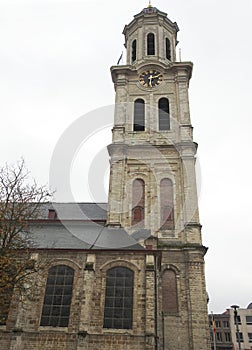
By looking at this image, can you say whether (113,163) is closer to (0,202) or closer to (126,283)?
(126,283)

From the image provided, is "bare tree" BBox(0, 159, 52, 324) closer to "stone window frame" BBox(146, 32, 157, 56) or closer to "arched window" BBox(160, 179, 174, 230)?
"arched window" BBox(160, 179, 174, 230)

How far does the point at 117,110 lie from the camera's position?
29406 millimetres

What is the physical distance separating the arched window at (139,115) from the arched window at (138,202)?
5.30m

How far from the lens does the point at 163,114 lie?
29.2 metres

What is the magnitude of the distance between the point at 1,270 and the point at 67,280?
6328 mm

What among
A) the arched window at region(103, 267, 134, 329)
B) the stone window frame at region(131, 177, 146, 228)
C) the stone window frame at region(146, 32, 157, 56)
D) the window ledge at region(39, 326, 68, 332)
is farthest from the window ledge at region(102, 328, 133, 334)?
the stone window frame at region(146, 32, 157, 56)

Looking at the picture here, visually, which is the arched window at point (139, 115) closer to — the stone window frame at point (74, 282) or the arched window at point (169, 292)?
the arched window at point (169, 292)

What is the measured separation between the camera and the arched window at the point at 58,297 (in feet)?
57.1

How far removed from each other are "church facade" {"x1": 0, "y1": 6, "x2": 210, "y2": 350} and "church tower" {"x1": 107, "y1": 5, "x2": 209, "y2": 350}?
0.24 feet

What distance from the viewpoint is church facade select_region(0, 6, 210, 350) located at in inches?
670

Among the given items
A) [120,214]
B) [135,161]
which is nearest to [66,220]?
[120,214]

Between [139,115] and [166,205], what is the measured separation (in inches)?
350

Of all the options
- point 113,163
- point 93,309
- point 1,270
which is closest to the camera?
point 1,270

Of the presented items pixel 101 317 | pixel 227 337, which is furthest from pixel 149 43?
pixel 227 337
